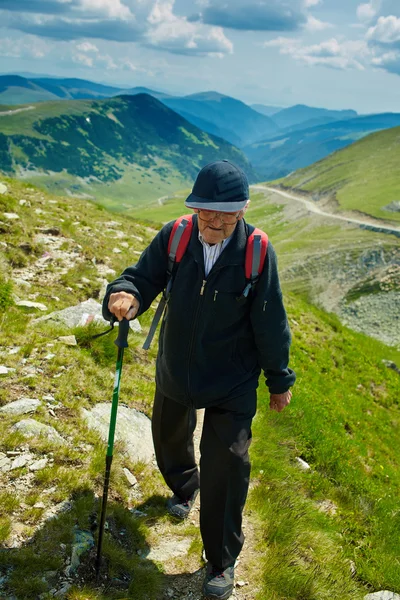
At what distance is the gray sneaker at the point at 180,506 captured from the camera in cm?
582

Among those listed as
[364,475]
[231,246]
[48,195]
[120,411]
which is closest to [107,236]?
[48,195]

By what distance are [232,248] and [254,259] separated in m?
0.24

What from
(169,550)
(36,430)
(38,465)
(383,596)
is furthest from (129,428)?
(383,596)

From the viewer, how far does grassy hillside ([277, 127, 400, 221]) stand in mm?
101312

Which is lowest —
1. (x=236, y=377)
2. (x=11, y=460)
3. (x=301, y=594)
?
(x=301, y=594)

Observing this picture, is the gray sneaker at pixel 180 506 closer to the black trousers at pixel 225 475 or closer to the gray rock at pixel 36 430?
the black trousers at pixel 225 475

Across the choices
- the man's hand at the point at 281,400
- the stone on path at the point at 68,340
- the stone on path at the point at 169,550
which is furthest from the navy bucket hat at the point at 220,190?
the stone on path at the point at 68,340

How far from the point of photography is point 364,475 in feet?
27.7

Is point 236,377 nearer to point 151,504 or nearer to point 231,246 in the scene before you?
point 231,246

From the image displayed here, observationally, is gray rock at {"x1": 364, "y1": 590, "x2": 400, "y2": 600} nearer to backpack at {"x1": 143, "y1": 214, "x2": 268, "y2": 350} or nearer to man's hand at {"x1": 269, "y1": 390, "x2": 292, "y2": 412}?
man's hand at {"x1": 269, "y1": 390, "x2": 292, "y2": 412}

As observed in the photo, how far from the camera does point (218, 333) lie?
4.64 metres

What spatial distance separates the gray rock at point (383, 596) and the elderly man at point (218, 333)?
169cm

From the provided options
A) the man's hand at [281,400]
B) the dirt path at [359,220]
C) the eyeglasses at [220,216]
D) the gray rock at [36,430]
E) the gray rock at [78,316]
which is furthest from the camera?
the dirt path at [359,220]

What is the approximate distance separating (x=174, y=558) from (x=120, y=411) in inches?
99.3
